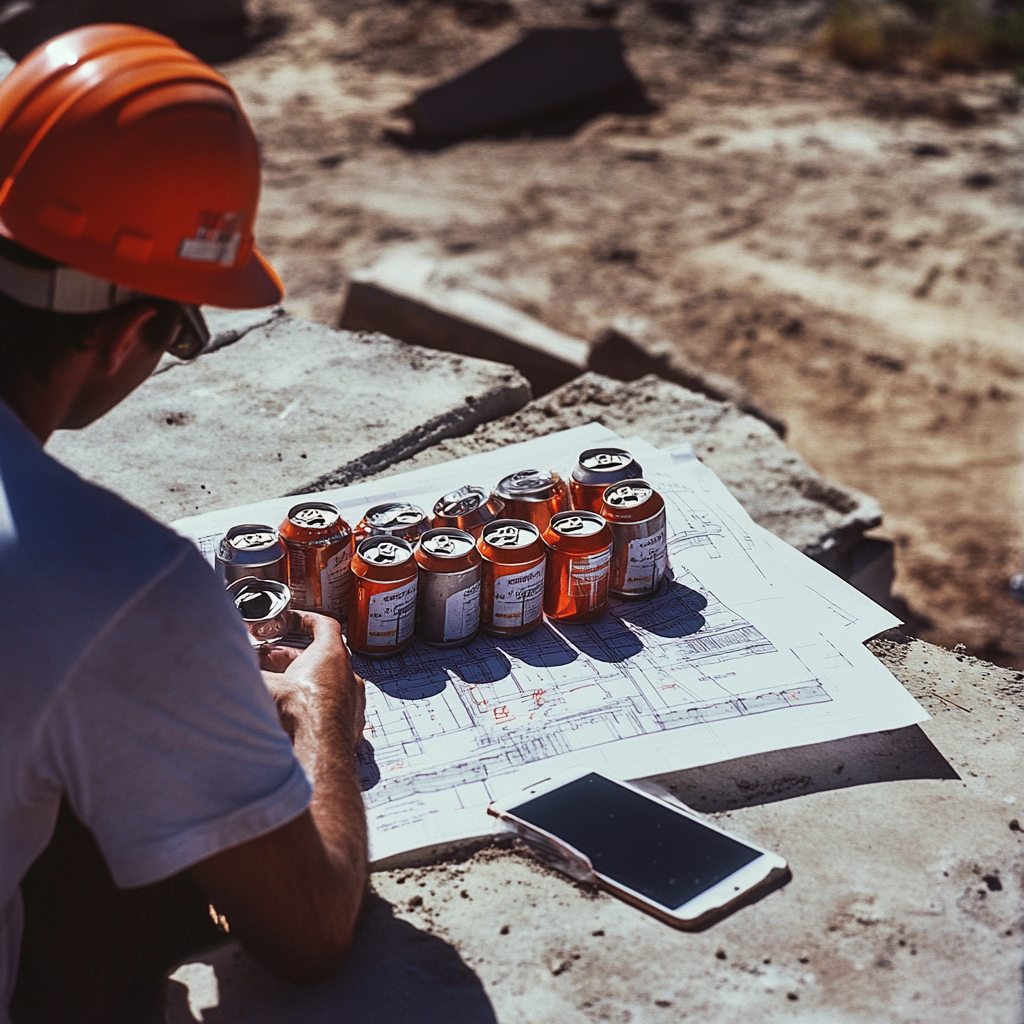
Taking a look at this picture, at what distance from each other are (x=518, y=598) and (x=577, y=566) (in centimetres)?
13

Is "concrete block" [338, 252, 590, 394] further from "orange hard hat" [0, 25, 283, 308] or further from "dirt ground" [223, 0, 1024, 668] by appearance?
"orange hard hat" [0, 25, 283, 308]

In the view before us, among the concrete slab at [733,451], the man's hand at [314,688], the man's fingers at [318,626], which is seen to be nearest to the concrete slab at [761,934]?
the man's hand at [314,688]

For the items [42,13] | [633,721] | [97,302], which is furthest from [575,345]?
[42,13]

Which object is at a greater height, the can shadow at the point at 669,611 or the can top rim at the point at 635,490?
the can top rim at the point at 635,490

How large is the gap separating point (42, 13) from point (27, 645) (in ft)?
32.7

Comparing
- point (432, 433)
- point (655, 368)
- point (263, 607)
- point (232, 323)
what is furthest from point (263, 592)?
point (655, 368)

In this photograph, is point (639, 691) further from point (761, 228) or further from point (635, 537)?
point (761, 228)

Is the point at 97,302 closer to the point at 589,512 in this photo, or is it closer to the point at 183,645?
the point at 183,645

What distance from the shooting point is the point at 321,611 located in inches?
85.0

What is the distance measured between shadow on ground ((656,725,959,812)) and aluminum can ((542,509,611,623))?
0.41 meters

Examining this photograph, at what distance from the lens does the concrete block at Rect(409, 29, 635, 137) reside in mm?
8773

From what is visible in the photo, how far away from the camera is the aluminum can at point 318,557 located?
2.11 meters

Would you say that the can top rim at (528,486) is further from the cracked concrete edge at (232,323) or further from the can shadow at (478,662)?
the cracked concrete edge at (232,323)

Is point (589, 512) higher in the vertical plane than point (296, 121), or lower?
higher
